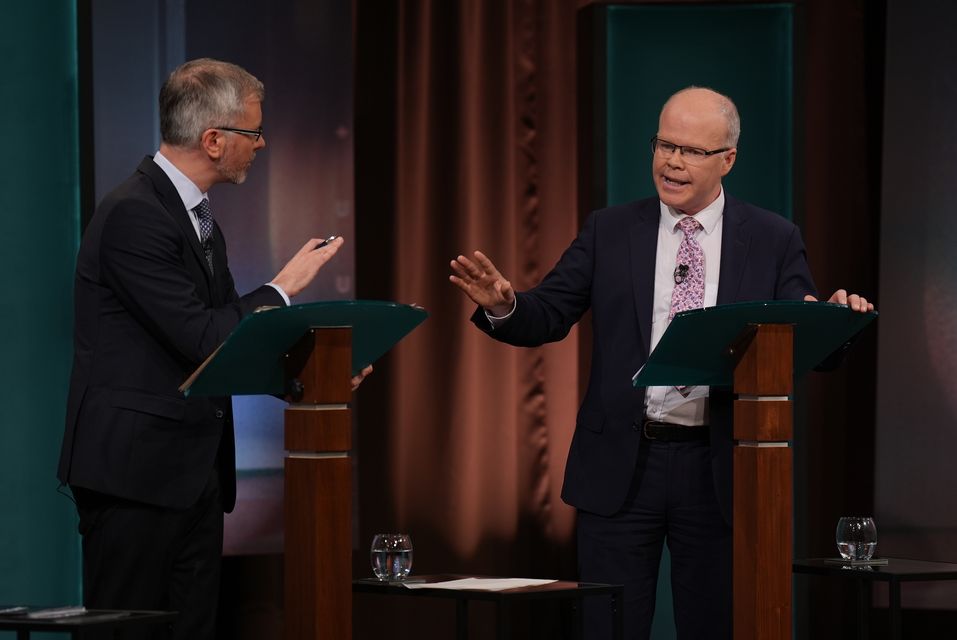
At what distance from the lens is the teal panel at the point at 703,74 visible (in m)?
4.40

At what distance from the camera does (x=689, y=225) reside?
3094 millimetres

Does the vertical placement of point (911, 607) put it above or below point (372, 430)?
below

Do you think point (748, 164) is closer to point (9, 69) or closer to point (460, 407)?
point (460, 407)

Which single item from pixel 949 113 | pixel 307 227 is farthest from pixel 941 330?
pixel 307 227

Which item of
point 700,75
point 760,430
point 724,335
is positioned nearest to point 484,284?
point 724,335

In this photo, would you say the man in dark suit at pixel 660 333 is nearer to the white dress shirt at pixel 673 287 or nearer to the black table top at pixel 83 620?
the white dress shirt at pixel 673 287

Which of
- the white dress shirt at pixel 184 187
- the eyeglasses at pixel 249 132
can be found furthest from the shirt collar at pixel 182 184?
the eyeglasses at pixel 249 132

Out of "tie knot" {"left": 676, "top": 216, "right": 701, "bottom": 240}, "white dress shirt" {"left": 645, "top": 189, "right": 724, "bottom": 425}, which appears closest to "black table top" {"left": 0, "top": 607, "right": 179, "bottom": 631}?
"white dress shirt" {"left": 645, "top": 189, "right": 724, "bottom": 425}

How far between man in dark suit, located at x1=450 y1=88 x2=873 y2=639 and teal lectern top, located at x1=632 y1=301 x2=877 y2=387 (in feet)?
1.21

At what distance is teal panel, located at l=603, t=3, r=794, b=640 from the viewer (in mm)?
4402

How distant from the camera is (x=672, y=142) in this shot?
3.11 metres

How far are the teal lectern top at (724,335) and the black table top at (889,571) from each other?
67 cm

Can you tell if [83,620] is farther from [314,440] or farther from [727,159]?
[727,159]

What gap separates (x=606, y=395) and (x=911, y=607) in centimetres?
187
